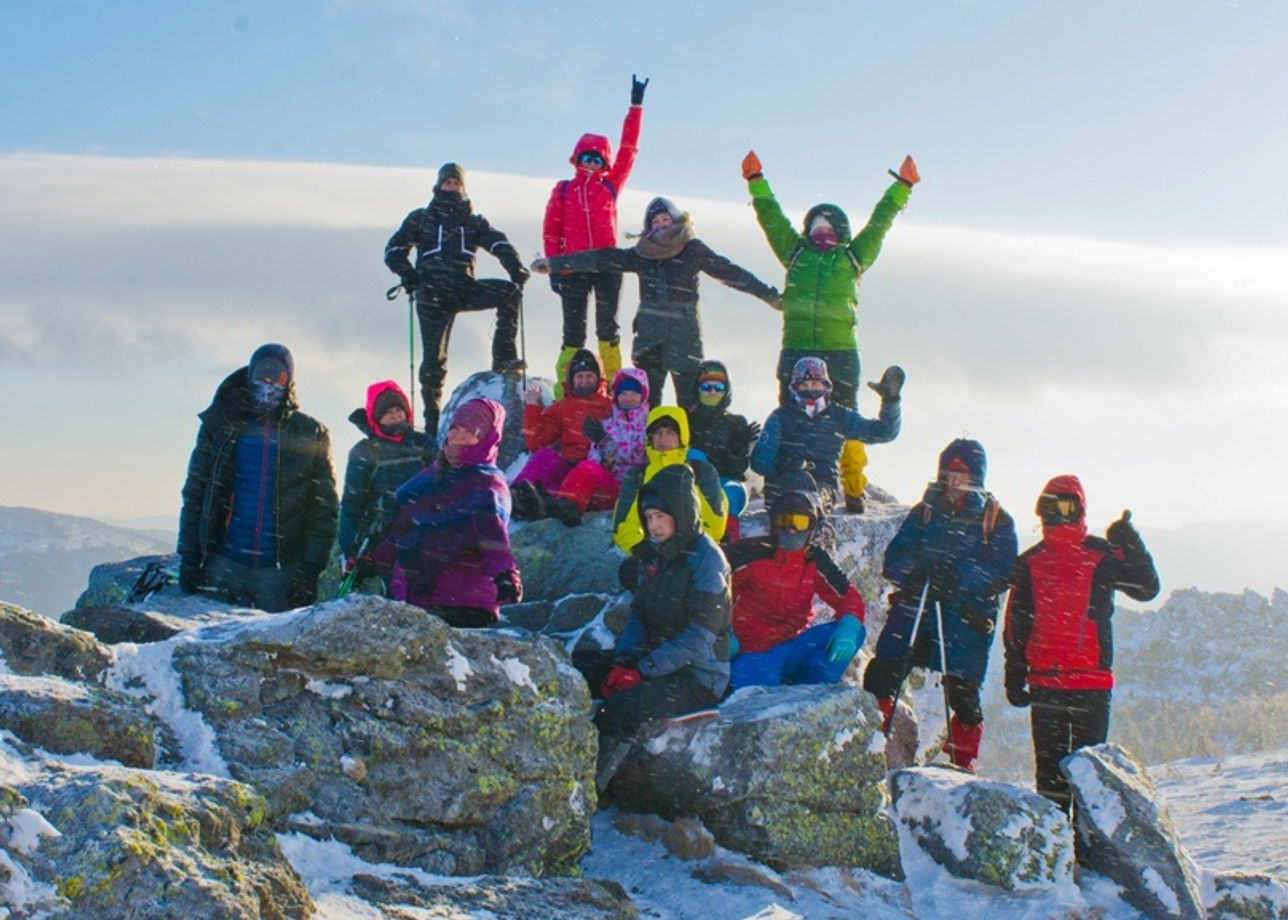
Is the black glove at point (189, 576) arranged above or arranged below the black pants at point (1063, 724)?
above

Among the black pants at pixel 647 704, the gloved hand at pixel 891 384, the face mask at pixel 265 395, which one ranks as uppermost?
the gloved hand at pixel 891 384

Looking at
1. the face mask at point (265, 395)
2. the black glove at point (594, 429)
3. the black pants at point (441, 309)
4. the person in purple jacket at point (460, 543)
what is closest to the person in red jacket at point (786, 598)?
the person in purple jacket at point (460, 543)

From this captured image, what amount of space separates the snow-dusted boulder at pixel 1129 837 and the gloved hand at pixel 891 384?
145 inches

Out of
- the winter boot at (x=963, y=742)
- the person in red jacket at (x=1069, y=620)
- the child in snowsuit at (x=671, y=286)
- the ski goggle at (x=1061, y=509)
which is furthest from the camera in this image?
the child in snowsuit at (x=671, y=286)

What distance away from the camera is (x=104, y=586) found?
34.1 feet

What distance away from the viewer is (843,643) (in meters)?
7.97

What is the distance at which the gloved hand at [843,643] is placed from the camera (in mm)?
7969

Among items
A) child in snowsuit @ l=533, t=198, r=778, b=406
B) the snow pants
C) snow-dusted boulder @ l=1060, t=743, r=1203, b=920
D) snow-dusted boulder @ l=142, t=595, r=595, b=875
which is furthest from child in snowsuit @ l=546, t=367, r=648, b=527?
snow-dusted boulder @ l=1060, t=743, r=1203, b=920

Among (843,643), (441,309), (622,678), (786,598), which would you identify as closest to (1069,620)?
(843,643)

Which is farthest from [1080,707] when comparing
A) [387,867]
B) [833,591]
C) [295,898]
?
[295,898]

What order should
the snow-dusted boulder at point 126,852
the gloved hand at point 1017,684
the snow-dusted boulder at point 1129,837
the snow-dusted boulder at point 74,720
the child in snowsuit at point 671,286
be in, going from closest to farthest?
the snow-dusted boulder at point 126,852 → the snow-dusted boulder at point 74,720 → the snow-dusted boulder at point 1129,837 → the gloved hand at point 1017,684 → the child in snowsuit at point 671,286

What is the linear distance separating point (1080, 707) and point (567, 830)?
13.8 ft

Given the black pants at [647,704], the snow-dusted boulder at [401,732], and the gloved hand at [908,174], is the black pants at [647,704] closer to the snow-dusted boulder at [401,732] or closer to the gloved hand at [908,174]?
the snow-dusted boulder at [401,732]

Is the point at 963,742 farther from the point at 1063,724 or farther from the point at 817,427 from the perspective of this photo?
the point at 817,427
